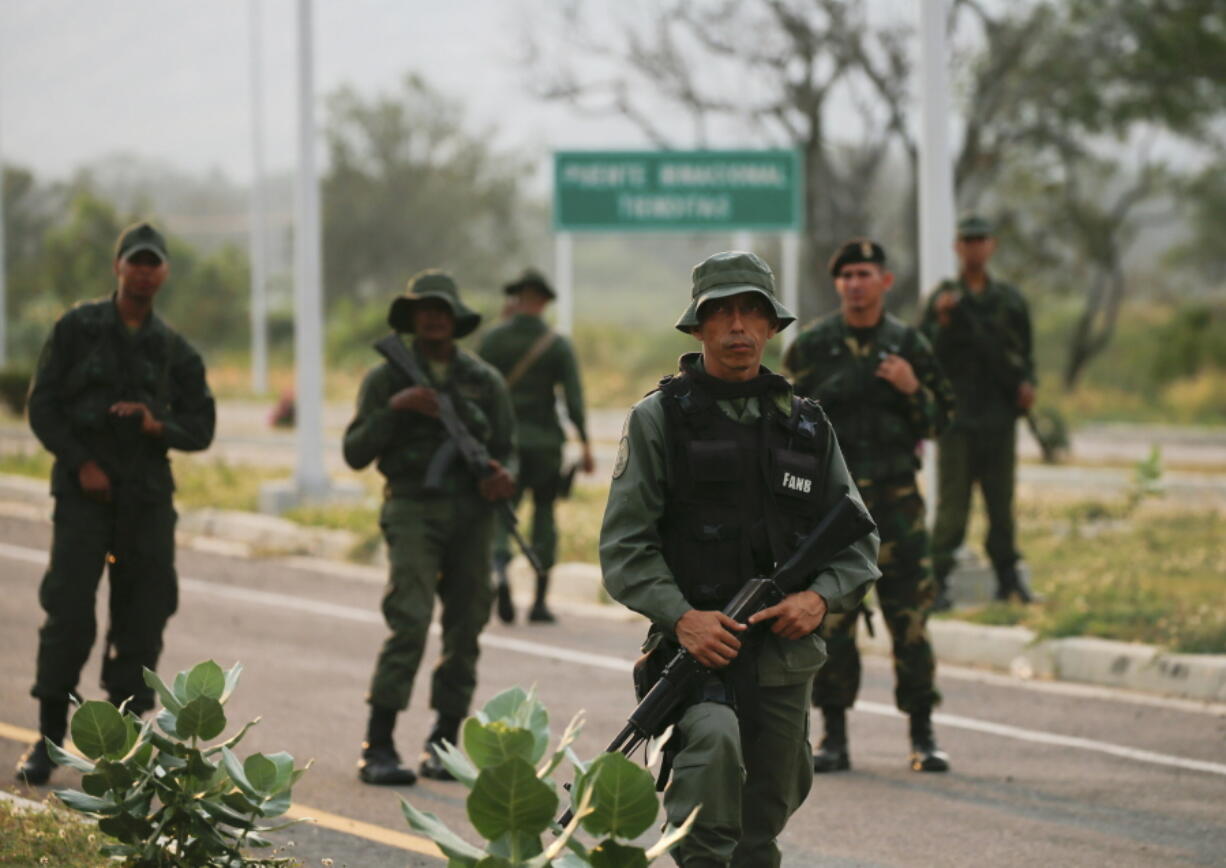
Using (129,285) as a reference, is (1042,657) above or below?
below

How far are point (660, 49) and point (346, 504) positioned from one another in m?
17.3

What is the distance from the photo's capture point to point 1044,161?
3650cm

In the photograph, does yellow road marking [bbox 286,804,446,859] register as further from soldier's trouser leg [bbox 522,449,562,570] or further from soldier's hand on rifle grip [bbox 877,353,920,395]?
soldier's trouser leg [bbox 522,449,562,570]

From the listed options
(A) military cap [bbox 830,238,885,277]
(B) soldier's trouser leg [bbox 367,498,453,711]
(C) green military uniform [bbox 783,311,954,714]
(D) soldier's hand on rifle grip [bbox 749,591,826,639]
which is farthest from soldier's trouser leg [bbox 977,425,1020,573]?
(D) soldier's hand on rifle grip [bbox 749,591,826,639]

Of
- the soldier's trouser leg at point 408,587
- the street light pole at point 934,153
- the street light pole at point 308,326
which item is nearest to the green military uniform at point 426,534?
the soldier's trouser leg at point 408,587

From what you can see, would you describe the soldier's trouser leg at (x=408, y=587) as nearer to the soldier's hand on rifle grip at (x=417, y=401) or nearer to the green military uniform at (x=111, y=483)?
the soldier's hand on rifle grip at (x=417, y=401)

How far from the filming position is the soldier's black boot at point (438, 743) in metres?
7.04

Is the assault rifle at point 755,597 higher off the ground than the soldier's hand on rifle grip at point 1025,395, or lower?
lower

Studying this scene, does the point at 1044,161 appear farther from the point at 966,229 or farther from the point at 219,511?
the point at 966,229

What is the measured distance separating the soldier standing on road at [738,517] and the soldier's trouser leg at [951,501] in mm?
6059

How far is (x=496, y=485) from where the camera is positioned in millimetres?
7180

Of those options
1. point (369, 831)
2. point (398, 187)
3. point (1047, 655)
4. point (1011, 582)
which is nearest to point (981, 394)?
point (1011, 582)

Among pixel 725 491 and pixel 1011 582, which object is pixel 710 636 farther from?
pixel 1011 582

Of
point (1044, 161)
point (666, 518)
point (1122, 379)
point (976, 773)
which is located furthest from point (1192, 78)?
point (666, 518)
